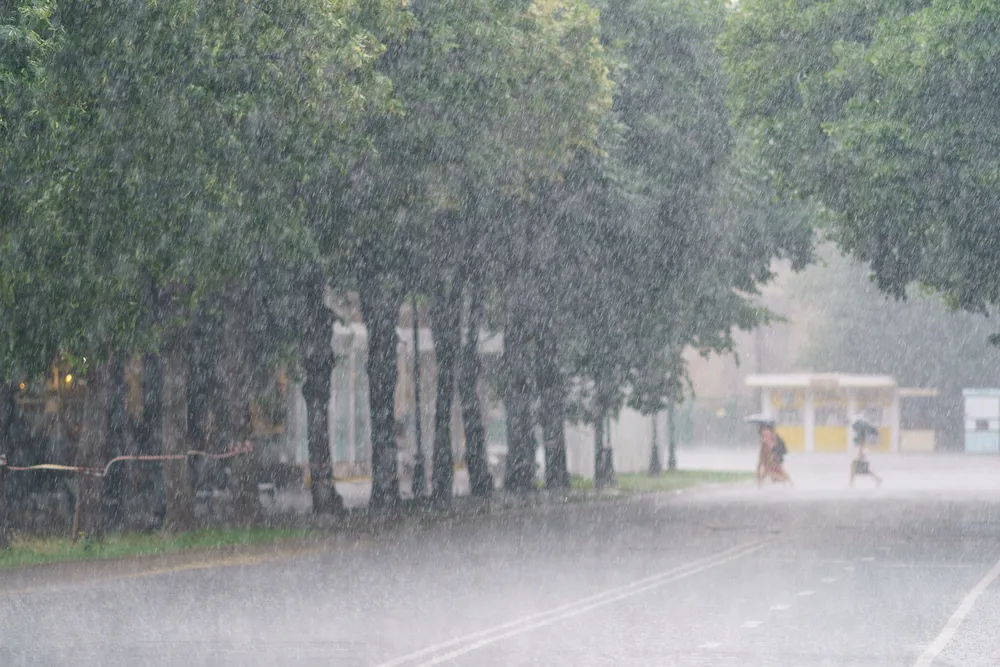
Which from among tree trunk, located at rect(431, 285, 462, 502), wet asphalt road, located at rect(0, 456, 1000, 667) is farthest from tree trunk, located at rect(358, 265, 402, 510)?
wet asphalt road, located at rect(0, 456, 1000, 667)

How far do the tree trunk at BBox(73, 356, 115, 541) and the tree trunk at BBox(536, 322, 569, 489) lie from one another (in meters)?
16.3

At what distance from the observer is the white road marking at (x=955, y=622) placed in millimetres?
11391

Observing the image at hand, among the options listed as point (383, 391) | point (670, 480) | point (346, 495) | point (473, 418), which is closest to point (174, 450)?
point (383, 391)

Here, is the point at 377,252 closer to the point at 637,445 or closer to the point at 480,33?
the point at 480,33

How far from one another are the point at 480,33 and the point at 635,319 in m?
13.1

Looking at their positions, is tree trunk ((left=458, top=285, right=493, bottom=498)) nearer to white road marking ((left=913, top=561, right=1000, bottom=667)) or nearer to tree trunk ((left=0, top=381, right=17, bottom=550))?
tree trunk ((left=0, top=381, right=17, bottom=550))

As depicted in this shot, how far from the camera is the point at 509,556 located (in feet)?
67.7

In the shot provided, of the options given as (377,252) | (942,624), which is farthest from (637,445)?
(942,624)

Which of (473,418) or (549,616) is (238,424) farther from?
(549,616)

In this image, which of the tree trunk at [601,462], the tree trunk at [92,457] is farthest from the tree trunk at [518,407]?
the tree trunk at [92,457]

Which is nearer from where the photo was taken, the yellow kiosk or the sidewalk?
the sidewalk

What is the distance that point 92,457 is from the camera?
22.3 m

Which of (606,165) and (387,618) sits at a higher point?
(606,165)

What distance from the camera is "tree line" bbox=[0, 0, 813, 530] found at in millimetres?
18328
